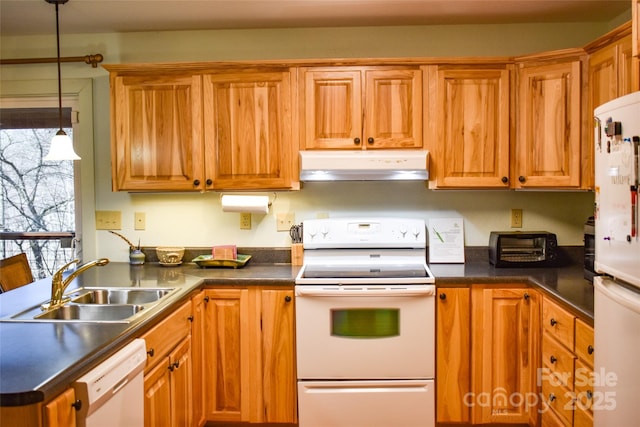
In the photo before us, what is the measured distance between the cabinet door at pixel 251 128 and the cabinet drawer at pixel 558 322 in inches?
57.8

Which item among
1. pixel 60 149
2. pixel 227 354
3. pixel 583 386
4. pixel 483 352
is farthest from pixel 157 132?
pixel 583 386

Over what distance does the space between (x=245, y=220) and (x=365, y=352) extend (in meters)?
1.14

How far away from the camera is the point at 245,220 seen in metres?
2.97

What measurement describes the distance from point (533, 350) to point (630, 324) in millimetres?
1100

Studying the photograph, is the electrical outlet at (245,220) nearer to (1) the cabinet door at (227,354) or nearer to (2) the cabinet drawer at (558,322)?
(1) the cabinet door at (227,354)

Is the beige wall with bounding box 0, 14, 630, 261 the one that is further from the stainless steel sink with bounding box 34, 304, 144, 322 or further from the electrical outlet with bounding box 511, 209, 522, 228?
the stainless steel sink with bounding box 34, 304, 144, 322

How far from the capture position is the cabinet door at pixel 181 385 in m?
2.00

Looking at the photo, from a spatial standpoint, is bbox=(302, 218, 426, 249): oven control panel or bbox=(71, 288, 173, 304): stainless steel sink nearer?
bbox=(71, 288, 173, 304): stainless steel sink

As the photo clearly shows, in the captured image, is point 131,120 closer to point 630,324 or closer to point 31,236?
point 31,236

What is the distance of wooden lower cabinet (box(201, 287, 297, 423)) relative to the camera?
245cm

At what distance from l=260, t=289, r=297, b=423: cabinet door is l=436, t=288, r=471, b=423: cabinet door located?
0.77 meters

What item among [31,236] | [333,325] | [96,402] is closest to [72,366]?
[96,402]

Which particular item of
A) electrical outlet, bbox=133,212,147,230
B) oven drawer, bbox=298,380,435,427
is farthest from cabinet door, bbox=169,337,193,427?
electrical outlet, bbox=133,212,147,230

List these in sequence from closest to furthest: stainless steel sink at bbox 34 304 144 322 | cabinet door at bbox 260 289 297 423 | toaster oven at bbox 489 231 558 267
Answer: stainless steel sink at bbox 34 304 144 322 → cabinet door at bbox 260 289 297 423 → toaster oven at bbox 489 231 558 267
